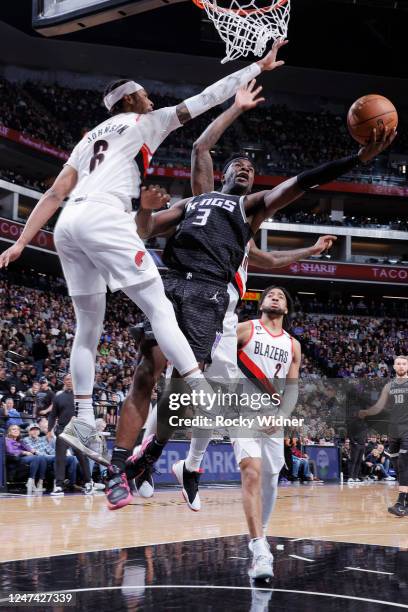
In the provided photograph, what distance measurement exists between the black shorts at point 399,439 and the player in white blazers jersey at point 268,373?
4.60 meters

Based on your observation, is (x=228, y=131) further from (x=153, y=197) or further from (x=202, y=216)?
(x=153, y=197)

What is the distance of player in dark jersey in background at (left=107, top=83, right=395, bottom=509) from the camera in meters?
4.36

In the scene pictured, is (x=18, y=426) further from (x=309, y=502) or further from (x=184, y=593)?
(x=184, y=593)

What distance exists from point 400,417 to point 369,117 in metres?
6.87

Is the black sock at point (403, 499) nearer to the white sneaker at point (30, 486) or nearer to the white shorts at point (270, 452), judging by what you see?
the white shorts at point (270, 452)

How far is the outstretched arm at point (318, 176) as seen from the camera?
167 inches

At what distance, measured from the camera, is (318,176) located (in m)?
4.27

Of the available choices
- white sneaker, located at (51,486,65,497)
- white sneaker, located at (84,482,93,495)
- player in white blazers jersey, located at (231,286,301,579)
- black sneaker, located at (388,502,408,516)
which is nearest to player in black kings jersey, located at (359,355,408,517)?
black sneaker, located at (388,502,408,516)

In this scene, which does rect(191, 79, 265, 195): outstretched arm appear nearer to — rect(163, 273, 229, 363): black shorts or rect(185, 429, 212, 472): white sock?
rect(163, 273, 229, 363): black shorts

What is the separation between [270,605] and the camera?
4.85 m

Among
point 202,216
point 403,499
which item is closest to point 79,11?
point 202,216

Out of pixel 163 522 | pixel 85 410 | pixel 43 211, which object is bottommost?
pixel 163 522

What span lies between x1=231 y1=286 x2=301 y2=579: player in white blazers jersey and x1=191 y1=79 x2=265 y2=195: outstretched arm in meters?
1.54

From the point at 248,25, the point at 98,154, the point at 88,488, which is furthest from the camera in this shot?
the point at 88,488
